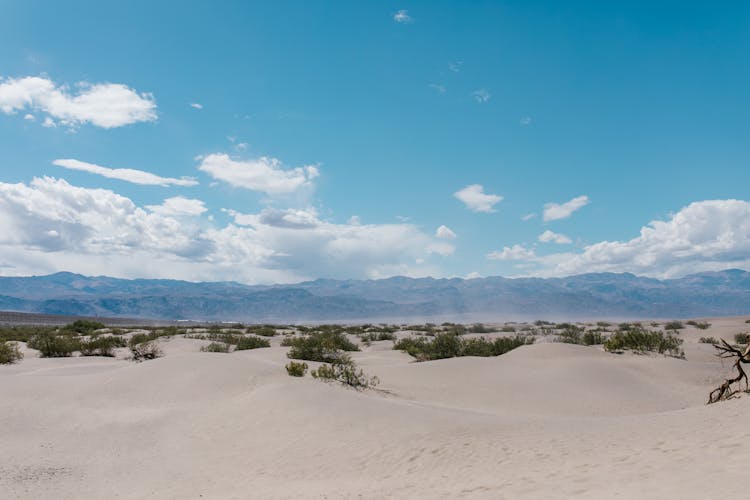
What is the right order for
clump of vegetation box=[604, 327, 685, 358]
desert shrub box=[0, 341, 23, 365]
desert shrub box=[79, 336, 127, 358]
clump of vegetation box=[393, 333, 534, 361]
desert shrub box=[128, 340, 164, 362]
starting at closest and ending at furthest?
desert shrub box=[0, 341, 23, 365] < clump of vegetation box=[604, 327, 685, 358] < desert shrub box=[128, 340, 164, 362] < clump of vegetation box=[393, 333, 534, 361] < desert shrub box=[79, 336, 127, 358]

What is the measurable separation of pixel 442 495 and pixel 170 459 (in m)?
4.47

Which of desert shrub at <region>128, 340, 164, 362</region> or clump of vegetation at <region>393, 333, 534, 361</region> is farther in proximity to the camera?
clump of vegetation at <region>393, 333, 534, 361</region>

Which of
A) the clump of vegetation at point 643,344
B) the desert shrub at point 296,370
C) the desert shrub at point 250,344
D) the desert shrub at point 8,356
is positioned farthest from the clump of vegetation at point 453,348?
the desert shrub at point 8,356

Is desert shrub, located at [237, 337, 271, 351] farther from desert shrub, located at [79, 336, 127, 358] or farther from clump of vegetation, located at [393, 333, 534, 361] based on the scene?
clump of vegetation, located at [393, 333, 534, 361]

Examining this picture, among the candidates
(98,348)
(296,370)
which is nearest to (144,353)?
(98,348)

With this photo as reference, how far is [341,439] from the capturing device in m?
7.62

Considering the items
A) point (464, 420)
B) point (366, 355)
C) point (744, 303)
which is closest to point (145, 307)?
point (366, 355)

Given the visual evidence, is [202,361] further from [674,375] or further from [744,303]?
[744,303]

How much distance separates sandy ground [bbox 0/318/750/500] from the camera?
213 inches

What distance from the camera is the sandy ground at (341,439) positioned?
5402 millimetres

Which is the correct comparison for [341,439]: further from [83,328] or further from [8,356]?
[83,328]

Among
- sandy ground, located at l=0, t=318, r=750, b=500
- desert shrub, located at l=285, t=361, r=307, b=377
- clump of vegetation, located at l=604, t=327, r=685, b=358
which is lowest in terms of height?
sandy ground, located at l=0, t=318, r=750, b=500

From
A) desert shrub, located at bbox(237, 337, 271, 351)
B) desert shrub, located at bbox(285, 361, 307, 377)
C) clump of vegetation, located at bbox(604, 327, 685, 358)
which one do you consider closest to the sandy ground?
desert shrub, located at bbox(285, 361, 307, 377)

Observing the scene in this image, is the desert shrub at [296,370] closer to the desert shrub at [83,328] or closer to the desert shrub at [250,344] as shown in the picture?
the desert shrub at [250,344]
